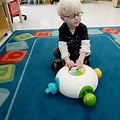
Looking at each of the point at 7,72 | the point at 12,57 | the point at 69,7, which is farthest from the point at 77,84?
the point at 12,57

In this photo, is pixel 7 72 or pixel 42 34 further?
pixel 42 34

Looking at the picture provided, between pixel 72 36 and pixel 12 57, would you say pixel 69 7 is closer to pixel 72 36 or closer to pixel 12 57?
pixel 72 36

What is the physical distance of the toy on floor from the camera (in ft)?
2.56

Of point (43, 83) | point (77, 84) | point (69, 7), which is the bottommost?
point (43, 83)

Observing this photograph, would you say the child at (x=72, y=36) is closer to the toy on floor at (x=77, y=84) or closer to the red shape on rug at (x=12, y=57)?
the toy on floor at (x=77, y=84)

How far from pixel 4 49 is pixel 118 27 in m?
1.43

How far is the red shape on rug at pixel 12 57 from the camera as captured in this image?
128 cm

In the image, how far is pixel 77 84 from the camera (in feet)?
2.57

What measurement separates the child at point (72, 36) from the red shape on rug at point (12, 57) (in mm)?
374

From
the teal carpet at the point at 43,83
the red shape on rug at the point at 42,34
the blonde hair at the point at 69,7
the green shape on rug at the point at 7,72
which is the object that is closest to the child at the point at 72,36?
the blonde hair at the point at 69,7

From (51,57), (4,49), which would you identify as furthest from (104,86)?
(4,49)

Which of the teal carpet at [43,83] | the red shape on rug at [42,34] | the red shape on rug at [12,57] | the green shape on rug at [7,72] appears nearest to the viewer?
the teal carpet at [43,83]

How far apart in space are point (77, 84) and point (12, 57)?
77 cm

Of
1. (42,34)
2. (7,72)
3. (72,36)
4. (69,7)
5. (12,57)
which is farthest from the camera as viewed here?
(42,34)
